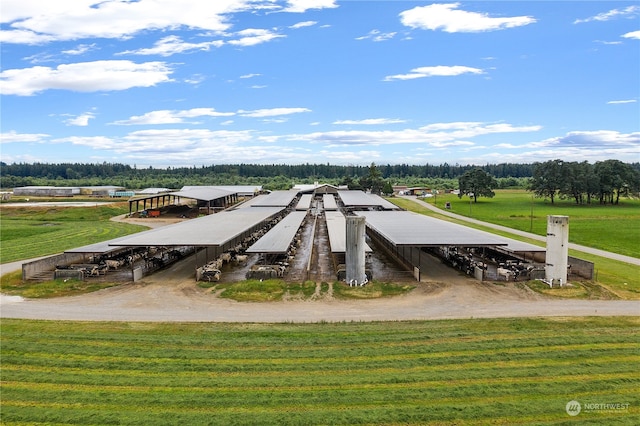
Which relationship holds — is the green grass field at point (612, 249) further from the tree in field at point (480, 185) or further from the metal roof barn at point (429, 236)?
the tree in field at point (480, 185)

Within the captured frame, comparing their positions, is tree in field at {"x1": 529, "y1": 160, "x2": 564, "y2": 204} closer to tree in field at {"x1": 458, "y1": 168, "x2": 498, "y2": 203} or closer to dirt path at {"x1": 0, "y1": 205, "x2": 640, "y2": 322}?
tree in field at {"x1": 458, "y1": 168, "x2": 498, "y2": 203}

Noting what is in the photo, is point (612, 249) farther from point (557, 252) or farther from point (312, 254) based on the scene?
point (312, 254)

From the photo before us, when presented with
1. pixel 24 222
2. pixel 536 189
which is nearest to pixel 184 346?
pixel 24 222

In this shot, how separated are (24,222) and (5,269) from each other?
46757mm

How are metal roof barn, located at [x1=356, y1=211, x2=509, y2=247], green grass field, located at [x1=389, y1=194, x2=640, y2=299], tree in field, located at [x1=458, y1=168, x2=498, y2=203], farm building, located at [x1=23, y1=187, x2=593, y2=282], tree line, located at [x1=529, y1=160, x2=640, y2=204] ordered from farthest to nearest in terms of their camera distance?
tree in field, located at [x1=458, y1=168, x2=498, y2=203] → tree line, located at [x1=529, y1=160, x2=640, y2=204] → farm building, located at [x1=23, y1=187, x2=593, y2=282] → metal roof barn, located at [x1=356, y1=211, x2=509, y2=247] → green grass field, located at [x1=389, y1=194, x2=640, y2=299]

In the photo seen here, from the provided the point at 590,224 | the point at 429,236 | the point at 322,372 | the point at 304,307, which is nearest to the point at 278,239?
the point at 429,236

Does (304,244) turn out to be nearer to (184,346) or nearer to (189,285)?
(189,285)

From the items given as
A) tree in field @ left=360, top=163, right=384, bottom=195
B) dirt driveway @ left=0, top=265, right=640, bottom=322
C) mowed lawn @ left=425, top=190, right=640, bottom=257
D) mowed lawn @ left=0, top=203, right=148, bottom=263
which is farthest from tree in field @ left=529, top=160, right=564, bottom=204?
mowed lawn @ left=0, top=203, right=148, bottom=263

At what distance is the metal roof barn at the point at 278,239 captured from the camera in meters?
34.2

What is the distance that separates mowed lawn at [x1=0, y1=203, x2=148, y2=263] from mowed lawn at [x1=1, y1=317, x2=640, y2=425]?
28785 millimetres

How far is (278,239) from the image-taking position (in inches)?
1593

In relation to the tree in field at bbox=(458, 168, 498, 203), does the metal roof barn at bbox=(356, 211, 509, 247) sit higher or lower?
lower

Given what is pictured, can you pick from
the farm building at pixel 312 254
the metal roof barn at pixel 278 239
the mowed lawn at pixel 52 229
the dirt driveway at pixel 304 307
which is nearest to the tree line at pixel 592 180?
the farm building at pixel 312 254

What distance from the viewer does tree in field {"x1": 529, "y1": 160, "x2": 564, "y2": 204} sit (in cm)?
10000
